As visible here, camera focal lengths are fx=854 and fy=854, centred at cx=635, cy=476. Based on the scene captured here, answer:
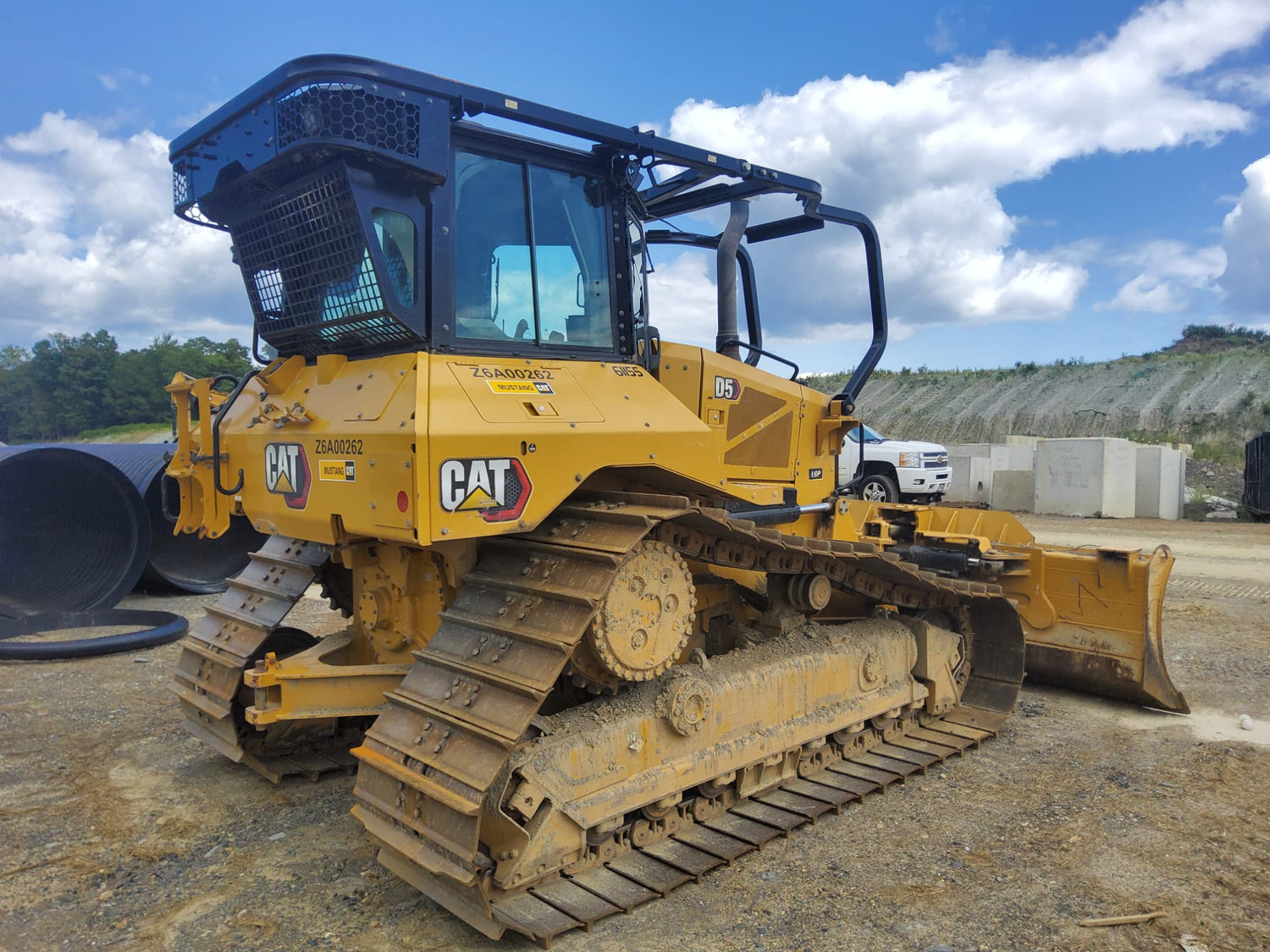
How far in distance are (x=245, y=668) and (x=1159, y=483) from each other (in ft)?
66.1

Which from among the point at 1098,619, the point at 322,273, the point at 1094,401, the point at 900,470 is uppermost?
the point at 1094,401

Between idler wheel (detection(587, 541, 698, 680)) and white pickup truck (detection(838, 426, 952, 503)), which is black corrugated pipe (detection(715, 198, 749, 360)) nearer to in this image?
idler wheel (detection(587, 541, 698, 680))

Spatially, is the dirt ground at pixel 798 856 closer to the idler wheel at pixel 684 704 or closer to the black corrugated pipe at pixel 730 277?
the idler wheel at pixel 684 704

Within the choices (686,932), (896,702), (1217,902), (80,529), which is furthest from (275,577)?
(80,529)

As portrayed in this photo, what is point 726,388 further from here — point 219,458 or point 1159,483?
point 1159,483

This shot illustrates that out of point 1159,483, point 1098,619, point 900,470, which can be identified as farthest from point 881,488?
point 1098,619

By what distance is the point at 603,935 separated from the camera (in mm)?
3408

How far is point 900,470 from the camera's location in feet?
58.5

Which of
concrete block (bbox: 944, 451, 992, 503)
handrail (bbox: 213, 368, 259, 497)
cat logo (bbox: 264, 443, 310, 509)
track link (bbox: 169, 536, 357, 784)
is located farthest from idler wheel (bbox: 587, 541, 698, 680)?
concrete block (bbox: 944, 451, 992, 503)

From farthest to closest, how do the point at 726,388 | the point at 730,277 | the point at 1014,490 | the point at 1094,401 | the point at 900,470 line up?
the point at 1094,401
the point at 1014,490
the point at 900,470
the point at 730,277
the point at 726,388

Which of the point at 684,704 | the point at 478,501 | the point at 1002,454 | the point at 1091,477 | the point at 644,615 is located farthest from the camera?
the point at 1002,454

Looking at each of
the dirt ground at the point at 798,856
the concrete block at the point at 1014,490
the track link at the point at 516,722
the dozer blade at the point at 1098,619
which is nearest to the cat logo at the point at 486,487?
the track link at the point at 516,722

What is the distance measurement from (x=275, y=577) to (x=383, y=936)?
2.57 metres

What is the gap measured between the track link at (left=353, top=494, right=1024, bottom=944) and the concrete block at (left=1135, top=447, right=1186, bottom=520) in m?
18.2
